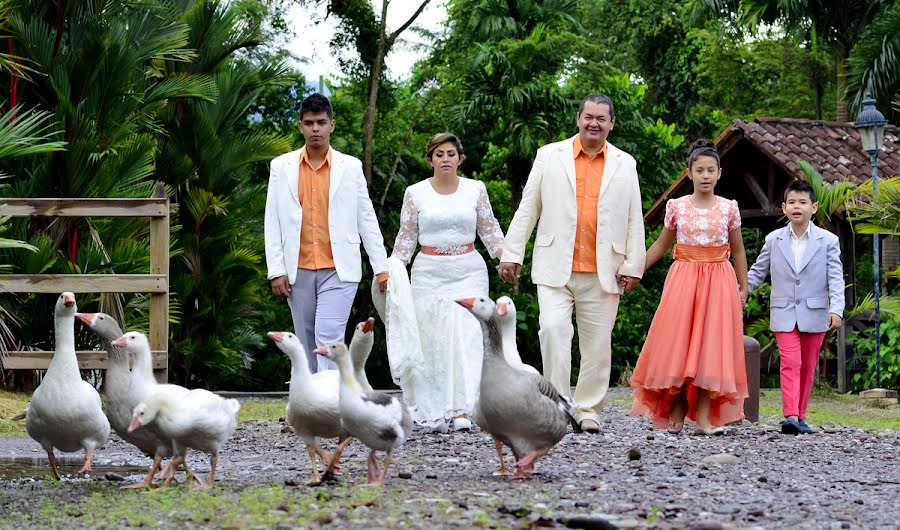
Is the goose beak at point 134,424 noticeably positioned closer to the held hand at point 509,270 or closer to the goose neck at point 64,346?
the goose neck at point 64,346

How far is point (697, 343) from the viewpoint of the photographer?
9500 millimetres

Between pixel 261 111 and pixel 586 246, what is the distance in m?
18.1

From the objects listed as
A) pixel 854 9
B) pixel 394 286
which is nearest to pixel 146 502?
pixel 394 286

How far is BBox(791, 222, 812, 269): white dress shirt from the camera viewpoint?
402 inches

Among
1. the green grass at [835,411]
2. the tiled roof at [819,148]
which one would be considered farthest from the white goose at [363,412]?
the tiled roof at [819,148]

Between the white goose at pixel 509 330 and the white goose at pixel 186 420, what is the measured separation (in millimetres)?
1482

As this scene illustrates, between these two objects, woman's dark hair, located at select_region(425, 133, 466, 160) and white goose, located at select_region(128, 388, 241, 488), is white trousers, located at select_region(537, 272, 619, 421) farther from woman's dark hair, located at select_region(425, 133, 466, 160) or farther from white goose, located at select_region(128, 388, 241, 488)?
white goose, located at select_region(128, 388, 241, 488)

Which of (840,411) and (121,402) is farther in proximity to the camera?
(840,411)

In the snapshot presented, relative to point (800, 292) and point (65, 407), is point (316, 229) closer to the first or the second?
point (65, 407)

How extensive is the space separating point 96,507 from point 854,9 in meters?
26.3

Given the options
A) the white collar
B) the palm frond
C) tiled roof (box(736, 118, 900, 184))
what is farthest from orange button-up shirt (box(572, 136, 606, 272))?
tiled roof (box(736, 118, 900, 184))

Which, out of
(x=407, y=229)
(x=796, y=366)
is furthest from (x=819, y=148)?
(x=407, y=229)

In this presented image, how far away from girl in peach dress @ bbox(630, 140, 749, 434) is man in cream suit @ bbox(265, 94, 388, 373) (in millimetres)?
2192

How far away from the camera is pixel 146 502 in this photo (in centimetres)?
613
